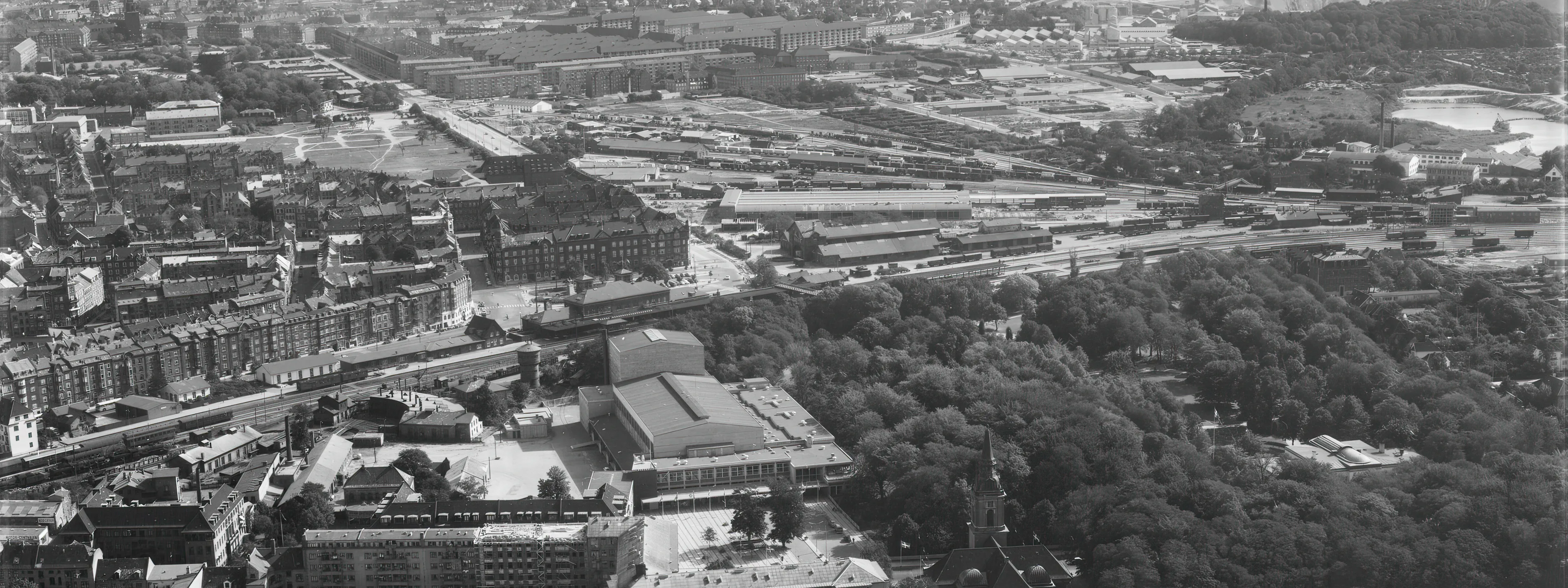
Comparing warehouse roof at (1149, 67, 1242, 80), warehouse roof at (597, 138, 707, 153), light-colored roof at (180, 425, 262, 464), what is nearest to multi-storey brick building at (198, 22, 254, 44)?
warehouse roof at (597, 138, 707, 153)

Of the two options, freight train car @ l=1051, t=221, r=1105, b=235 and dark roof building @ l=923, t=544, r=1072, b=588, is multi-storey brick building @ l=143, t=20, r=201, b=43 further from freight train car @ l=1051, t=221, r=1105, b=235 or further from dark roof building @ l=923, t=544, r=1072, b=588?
dark roof building @ l=923, t=544, r=1072, b=588

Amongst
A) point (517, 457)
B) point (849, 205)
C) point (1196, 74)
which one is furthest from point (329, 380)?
point (1196, 74)

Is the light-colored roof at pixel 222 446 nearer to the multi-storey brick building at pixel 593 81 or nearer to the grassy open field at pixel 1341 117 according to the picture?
the grassy open field at pixel 1341 117

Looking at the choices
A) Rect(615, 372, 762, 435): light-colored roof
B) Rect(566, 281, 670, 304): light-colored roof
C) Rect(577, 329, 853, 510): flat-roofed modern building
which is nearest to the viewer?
Rect(577, 329, 853, 510): flat-roofed modern building

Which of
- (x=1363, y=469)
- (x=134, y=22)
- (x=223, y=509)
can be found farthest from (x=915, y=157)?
(x=134, y=22)

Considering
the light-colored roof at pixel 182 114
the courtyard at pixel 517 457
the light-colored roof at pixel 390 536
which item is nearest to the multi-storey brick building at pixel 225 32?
the light-colored roof at pixel 182 114

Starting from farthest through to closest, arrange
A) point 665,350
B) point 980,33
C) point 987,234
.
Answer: point 980,33 < point 987,234 < point 665,350

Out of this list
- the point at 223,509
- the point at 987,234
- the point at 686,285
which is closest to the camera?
the point at 223,509

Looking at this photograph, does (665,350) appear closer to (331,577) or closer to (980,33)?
(331,577)
